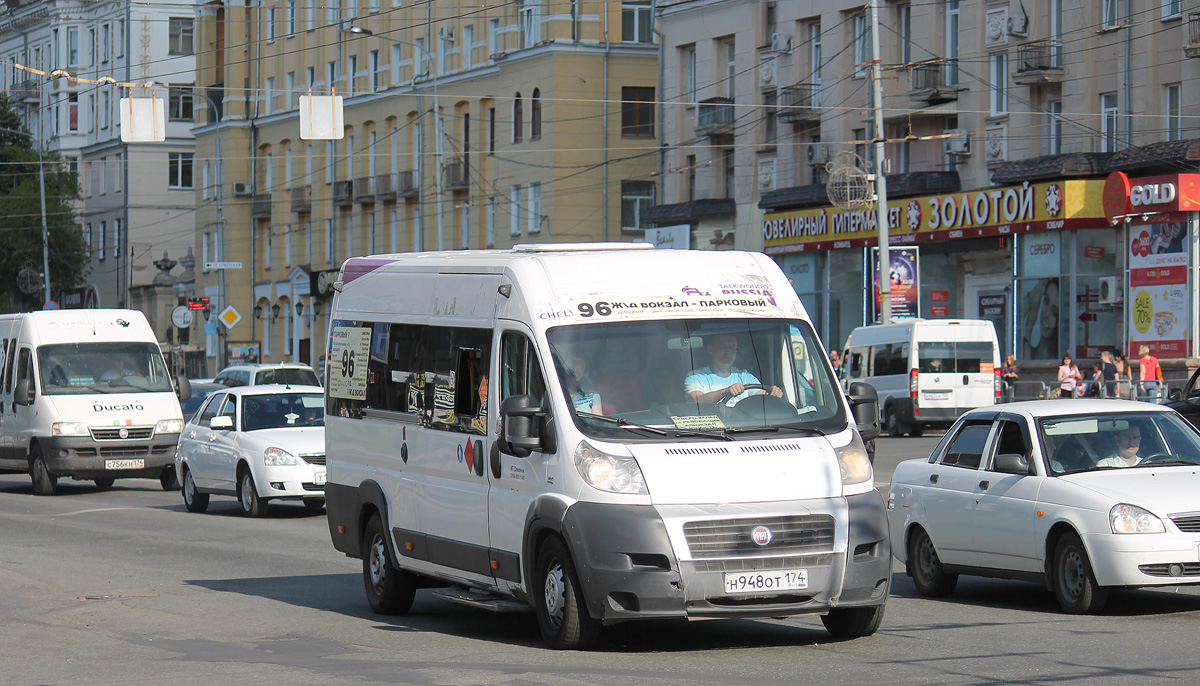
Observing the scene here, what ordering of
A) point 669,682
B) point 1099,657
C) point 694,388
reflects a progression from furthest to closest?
point 694,388, point 1099,657, point 669,682

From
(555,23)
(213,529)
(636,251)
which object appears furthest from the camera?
(555,23)

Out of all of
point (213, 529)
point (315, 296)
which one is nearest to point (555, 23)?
point (315, 296)

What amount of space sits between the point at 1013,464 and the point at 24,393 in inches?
735

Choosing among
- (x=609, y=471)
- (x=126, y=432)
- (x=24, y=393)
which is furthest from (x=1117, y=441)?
(x=24, y=393)

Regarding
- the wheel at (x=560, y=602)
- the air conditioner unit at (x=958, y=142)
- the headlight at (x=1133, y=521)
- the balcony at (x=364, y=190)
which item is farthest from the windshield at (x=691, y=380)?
the balcony at (x=364, y=190)

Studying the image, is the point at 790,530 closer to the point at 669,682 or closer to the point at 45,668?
the point at 669,682

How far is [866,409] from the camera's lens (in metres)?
11.1

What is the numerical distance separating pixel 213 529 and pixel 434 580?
30.0 ft

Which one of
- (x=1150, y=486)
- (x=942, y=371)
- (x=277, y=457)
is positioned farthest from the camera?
(x=942, y=371)

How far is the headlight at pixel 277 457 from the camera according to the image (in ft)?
72.3

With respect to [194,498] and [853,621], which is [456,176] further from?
[853,621]

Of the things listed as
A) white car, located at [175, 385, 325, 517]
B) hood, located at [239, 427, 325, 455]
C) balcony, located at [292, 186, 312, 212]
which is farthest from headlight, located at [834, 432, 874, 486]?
balcony, located at [292, 186, 312, 212]

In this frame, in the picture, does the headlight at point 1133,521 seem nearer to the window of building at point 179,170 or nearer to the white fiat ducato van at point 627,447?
the white fiat ducato van at point 627,447

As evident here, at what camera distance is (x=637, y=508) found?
994cm
